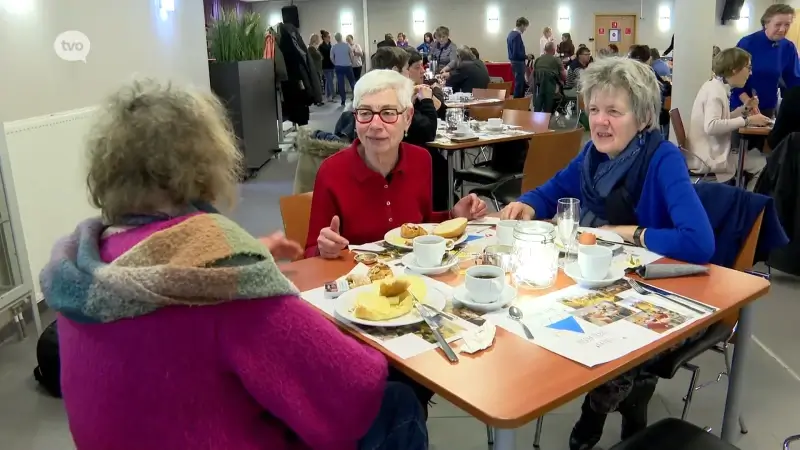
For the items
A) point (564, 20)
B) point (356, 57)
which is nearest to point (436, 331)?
point (356, 57)

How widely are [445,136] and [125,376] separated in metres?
3.70

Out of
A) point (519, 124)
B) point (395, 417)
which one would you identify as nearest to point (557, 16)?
point (519, 124)

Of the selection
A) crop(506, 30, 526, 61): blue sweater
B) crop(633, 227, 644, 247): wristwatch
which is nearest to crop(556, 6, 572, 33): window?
crop(506, 30, 526, 61): blue sweater

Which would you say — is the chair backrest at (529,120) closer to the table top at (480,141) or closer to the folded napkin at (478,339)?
the table top at (480,141)

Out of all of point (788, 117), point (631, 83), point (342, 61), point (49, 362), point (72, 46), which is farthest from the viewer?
point (342, 61)

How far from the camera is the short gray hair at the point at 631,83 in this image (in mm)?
2102

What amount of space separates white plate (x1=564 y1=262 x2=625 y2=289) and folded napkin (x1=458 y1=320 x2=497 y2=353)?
360mm

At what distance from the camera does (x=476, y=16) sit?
773 inches

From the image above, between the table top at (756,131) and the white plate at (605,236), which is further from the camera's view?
the table top at (756,131)

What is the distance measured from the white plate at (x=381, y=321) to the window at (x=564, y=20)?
19234 millimetres

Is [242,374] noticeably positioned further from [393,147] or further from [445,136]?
[445,136]

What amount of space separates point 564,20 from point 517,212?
18.6m

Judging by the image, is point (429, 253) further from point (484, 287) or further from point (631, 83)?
point (631, 83)

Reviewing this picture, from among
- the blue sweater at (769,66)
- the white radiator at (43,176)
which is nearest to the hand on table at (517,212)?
the white radiator at (43,176)
